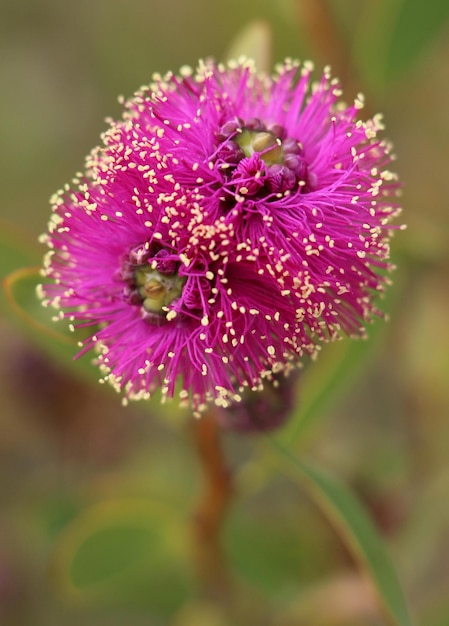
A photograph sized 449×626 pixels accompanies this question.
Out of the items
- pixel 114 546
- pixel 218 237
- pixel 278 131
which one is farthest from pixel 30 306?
pixel 114 546

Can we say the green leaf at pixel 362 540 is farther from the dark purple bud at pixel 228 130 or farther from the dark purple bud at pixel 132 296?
the dark purple bud at pixel 228 130

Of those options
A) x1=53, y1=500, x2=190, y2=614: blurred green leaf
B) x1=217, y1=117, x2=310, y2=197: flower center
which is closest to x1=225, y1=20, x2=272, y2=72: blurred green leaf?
x1=217, y1=117, x2=310, y2=197: flower center

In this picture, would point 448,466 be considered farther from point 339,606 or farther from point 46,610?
point 46,610

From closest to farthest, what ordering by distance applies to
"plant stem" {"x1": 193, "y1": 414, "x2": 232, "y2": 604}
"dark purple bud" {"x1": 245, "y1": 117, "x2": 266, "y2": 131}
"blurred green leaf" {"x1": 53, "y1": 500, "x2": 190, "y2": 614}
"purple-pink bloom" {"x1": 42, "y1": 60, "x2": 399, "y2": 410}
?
"purple-pink bloom" {"x1": 42, "y1": 60, "x2": 399, "y2": 410} → "dark purple bud" {"x1": 245, "y1": 117, "x2": 266, "y2": 131} → "plant stem" {"x1": 193, "y1": 414, "x2": 232, "y2": 604} → "blurred green leaf" {"x1": 53, "y1": 500, "x2": 190, "y2": 614}

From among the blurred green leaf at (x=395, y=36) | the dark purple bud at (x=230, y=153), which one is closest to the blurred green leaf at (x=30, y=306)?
the dark purple bud at (x=230, y=153)

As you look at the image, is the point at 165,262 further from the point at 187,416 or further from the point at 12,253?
the point at 187,416

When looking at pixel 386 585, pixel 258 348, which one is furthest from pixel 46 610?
pixel 258 348

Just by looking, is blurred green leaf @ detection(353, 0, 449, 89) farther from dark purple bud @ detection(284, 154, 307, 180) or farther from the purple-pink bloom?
dark purple bud @ detection(284, 154, 307, 180)
